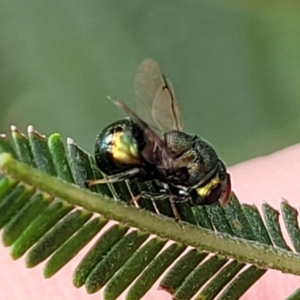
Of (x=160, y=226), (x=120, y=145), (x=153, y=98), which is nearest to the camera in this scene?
(x=160, y=226)

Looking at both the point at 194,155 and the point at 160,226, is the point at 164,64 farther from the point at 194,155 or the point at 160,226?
the point at 160,226

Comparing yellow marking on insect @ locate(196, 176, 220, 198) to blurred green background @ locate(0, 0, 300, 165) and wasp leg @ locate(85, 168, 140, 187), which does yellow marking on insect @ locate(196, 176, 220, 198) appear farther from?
blurred green background @ locate(0, 0, 300, 165)

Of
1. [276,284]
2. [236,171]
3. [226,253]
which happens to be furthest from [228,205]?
[236,171]

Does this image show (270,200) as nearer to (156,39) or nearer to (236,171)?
(236,171)

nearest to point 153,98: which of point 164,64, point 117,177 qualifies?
point 117,177

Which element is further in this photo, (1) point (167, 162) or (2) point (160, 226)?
(1) point (167, 162)

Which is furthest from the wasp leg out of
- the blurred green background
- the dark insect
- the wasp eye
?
the blurred green background

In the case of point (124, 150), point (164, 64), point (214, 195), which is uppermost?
point (124, 150)

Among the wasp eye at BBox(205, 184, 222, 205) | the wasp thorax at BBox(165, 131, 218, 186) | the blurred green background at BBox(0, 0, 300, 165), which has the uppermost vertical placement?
the wasp thorax at BBox(165, 131, 218, 186)
